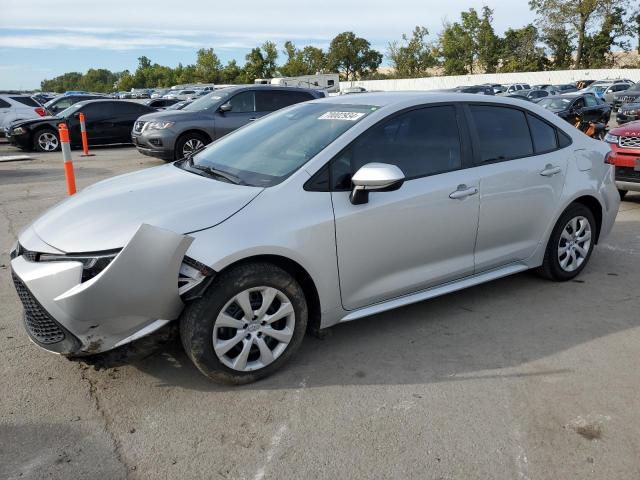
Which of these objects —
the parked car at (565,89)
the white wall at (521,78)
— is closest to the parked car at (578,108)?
the parked car at (565,89)

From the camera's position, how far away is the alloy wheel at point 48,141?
1525cm

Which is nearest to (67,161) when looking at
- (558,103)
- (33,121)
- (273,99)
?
(273,99)

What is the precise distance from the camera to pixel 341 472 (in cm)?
258

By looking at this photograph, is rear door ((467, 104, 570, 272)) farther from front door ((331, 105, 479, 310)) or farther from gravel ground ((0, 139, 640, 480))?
gravel ground ((0, 139, 640, 480))

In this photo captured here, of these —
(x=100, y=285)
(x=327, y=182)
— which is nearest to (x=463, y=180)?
(x=327, y=182)

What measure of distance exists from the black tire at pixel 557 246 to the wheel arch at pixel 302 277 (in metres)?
2.31

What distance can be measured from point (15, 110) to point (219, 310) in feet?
A: 55.4

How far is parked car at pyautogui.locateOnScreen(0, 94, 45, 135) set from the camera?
1689 cm

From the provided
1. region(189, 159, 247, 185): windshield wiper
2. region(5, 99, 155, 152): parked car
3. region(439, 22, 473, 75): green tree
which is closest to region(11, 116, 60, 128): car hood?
region(5, 99, 155, 152): parked car

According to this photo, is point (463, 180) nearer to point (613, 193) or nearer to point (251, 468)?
point (613, 193)

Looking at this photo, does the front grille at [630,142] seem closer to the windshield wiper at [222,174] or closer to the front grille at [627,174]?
the front grille at [627,174]

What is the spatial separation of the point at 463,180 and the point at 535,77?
58145mm

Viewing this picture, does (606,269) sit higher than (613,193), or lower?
lower

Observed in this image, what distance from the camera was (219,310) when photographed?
306 centimetres
